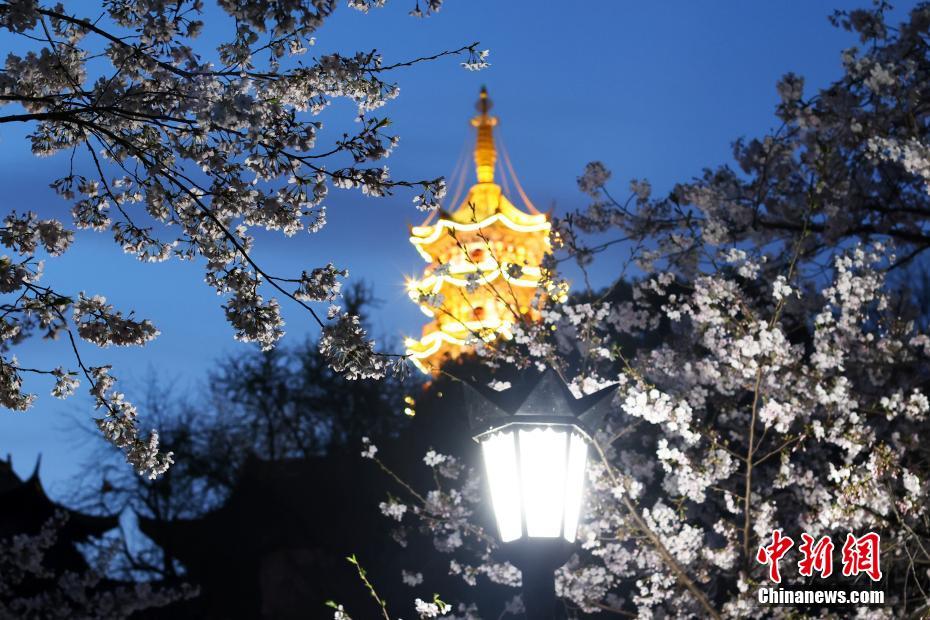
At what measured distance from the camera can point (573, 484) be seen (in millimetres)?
5109

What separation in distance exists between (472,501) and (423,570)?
10.00 m

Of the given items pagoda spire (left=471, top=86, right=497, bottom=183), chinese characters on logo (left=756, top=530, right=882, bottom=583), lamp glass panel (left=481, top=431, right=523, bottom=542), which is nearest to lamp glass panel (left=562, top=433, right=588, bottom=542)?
lamp glass panel (left=481, top=431, right=523, bottom=542)

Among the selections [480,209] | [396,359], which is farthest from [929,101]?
[480,209]

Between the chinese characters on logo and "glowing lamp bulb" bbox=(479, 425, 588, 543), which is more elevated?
the chinese characters on logo

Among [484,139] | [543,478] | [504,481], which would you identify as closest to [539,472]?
[543,478]

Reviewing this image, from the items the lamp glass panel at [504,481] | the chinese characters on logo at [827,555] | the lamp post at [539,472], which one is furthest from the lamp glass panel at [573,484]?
the chinese characters on logo at [827,555]

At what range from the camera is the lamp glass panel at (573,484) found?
507 cm

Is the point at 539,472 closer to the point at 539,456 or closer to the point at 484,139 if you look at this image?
the point at 539,456

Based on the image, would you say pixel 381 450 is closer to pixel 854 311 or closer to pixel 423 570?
pixel 423 570

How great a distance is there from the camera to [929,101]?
9625 mm

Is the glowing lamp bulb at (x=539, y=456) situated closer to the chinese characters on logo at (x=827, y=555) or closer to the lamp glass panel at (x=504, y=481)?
the lamp glass panel at (x=504, y=481)

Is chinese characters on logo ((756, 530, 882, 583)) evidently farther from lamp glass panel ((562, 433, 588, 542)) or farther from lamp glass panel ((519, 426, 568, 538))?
lamp glass panel ((519, 426, 568, 538))

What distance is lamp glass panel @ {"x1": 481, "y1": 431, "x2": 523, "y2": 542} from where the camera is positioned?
5.04 m

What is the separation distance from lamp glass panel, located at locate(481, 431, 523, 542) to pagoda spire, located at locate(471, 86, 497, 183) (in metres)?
48.2
